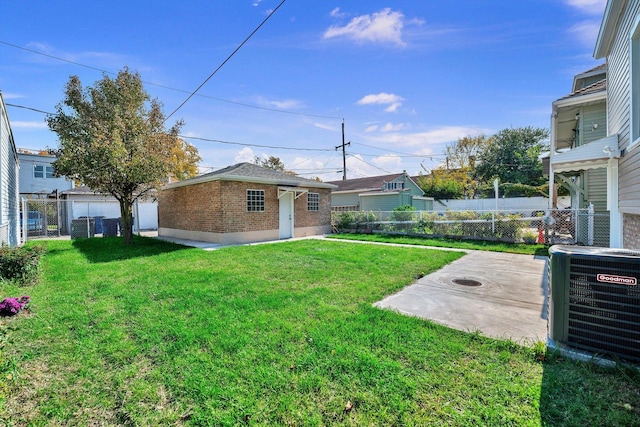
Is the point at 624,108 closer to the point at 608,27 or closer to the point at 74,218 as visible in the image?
the point at 608,27

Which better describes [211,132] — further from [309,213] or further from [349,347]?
[349,347]

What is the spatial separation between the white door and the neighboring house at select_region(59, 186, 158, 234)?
908 centimetres

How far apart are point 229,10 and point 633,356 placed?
10035 millimetres

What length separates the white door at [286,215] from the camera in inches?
536

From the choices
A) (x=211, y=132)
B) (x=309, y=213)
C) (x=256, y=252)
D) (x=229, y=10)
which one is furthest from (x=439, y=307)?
(x=211, y=132)

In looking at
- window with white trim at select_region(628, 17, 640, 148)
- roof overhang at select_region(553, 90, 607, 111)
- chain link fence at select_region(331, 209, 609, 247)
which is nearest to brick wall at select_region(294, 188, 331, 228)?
chain link fence at select_region(331, 209, 609, 247)

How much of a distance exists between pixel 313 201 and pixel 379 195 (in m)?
10.3

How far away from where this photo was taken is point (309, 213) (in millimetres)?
14859

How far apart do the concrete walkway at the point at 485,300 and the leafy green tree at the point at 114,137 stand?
10.1 meters

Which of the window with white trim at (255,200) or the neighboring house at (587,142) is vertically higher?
the neighboring house at (587,142)

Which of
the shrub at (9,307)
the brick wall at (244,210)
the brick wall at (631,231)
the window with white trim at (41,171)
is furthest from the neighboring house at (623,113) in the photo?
the window with white trim at (41,171)

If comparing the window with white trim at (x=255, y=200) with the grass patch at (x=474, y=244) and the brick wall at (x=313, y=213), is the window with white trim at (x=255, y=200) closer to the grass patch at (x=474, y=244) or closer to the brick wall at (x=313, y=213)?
the brick wall at (x=313, y=213)

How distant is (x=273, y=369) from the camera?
8.66 feet

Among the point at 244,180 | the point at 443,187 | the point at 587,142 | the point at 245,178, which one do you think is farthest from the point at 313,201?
the point at 443,187
